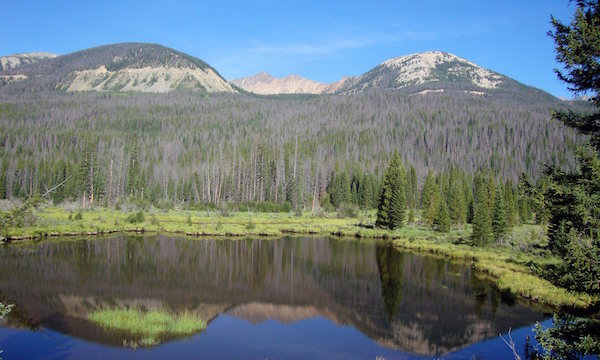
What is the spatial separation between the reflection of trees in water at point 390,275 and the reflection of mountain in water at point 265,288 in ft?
0.27

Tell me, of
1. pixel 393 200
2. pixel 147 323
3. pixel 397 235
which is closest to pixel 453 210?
pixel 393 200

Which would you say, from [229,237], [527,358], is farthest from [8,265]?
[527,358]

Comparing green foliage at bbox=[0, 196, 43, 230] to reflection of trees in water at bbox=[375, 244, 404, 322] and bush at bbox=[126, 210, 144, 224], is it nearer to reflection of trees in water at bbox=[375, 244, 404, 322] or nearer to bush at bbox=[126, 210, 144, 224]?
reflection of trees in water at bbox=[375, 244, 404, 322]

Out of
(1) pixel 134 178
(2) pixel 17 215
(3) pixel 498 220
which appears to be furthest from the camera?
(1) pixel 134 178

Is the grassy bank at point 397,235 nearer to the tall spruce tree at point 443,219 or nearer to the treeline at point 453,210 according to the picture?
the treeline at point 453,210

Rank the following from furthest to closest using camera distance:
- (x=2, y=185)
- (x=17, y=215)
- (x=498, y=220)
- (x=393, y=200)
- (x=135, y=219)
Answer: (x=2, y=185) → (x=393, y=200) → (x=135, y=219) → (x=498, y=220) → (x=17, y=215)

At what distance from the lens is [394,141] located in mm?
184125

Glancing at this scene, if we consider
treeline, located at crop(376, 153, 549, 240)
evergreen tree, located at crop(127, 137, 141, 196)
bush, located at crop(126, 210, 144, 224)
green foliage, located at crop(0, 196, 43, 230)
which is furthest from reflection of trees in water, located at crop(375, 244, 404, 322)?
evergreen tree, located at crop(127, 137, 141, 196)

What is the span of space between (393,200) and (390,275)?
27.3m

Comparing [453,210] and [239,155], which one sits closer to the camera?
[453,210]

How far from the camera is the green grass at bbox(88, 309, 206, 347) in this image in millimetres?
19328

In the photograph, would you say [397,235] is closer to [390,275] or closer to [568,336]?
[390,275]

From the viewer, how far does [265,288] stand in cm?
2981

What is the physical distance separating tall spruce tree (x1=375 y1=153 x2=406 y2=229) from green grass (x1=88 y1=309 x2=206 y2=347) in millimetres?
41374
